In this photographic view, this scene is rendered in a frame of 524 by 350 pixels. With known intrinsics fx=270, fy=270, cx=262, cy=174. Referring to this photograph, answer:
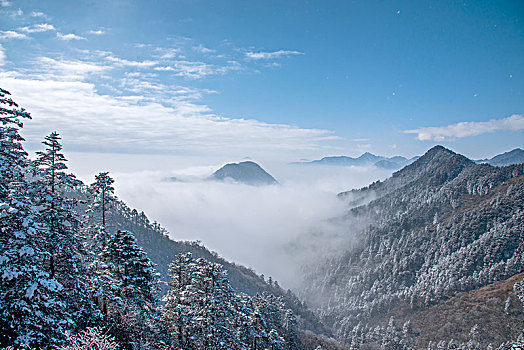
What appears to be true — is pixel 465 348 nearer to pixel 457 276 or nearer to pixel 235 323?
pixel 457 276

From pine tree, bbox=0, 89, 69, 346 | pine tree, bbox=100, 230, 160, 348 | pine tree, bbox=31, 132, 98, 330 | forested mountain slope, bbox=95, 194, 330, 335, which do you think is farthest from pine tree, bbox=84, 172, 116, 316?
forested mountain slope, bbox=95, 194, 330, 335

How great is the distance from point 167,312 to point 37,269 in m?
16.5

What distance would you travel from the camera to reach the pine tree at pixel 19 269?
1352 cm

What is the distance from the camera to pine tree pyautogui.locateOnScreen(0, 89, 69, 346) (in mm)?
13523

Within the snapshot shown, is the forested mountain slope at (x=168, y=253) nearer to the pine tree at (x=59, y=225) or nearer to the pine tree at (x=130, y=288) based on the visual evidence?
the pine tree at (x=130, y=288)

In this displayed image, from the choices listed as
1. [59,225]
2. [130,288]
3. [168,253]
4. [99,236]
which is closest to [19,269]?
[59,225]

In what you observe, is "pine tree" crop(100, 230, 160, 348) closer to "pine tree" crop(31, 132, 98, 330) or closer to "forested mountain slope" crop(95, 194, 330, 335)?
"pine tree" crop(31, 132, 98, 330)

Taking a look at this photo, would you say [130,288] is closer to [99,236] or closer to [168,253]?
[99,236]

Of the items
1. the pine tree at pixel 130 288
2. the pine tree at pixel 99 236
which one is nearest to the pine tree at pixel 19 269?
the pine tree at pixel 99 236

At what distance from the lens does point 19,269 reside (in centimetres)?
1366

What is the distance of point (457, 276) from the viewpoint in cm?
18900

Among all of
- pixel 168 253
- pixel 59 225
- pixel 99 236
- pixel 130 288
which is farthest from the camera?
pixel 168 253

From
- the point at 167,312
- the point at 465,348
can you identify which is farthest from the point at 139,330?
the point at 465,348

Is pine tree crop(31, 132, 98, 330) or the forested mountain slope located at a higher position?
pine tree crop(31, 132, 98, 330)
